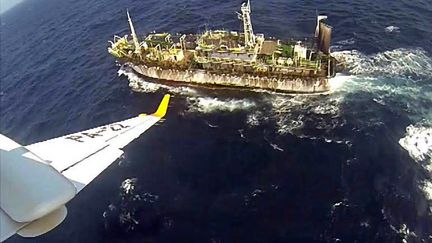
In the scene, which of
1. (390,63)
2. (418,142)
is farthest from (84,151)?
(390,63)

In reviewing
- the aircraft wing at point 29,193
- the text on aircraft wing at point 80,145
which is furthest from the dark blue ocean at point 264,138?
the aircraft wing at point 29,193

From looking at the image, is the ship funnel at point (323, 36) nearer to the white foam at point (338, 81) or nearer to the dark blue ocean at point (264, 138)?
the white foam at point (338, 81)

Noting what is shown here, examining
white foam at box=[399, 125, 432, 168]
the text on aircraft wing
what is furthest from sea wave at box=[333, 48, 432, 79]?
the text on aircraft wing

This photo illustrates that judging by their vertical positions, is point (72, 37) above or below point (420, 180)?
above

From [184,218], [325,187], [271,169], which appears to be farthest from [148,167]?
[325,187]

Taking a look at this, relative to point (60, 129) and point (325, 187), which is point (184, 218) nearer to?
point (325, 187)

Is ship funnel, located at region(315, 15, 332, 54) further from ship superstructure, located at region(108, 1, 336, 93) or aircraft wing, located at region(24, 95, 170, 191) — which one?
aircraft wing, located at region(24, 95, 170, 191)
